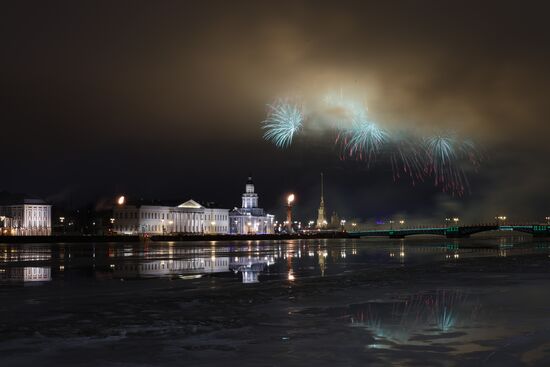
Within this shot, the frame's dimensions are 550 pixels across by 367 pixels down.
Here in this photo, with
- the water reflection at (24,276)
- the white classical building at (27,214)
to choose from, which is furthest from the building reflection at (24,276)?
the white classical building at (27,214)

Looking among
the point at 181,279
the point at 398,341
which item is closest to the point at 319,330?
the point at 398,341

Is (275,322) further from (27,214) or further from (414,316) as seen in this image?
(27,214)

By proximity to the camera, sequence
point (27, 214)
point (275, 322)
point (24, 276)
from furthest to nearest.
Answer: point (27, 214)
point (24, 276)
point (275, 322)

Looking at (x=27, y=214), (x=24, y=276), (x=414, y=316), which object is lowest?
(x=414, y=316)

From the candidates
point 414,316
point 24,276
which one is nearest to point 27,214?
point 24,276

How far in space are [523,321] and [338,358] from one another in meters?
5.78

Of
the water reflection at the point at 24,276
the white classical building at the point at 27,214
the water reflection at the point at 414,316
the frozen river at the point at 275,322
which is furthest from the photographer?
the white classical building at the point at 27,214

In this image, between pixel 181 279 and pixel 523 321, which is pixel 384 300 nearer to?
pixel 523 321

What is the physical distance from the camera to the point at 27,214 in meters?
→ 180

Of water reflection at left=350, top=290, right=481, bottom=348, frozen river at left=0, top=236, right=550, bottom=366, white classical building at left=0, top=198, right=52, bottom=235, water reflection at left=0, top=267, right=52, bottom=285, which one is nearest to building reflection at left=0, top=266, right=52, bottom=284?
water reflection at left=0, top=267, right=52, bottom=285

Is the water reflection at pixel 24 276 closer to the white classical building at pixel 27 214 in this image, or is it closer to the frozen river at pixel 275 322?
the frozen river at pixel 275 322

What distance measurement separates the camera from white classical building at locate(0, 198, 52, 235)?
17575cm

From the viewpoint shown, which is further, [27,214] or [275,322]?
[27,214]

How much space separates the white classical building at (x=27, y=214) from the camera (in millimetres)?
175750
